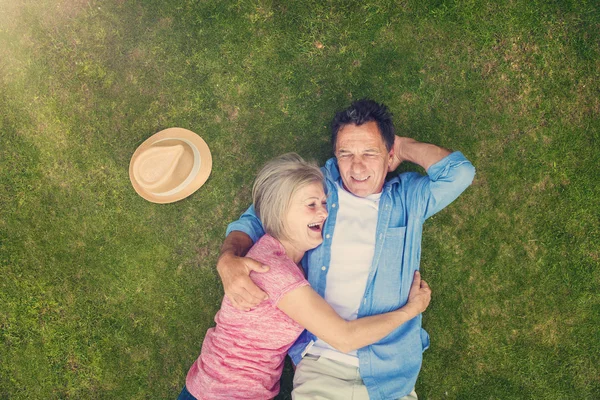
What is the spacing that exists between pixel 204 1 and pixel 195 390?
3.84 metres

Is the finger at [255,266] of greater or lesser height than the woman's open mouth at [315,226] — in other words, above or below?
below

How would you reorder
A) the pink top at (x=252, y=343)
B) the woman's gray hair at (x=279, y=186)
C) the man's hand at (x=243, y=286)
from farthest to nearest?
the woman's gray hair at (x=279, y=186) → the pink top at (x=252, y=343) → the man's hand at (x=243, y=286)

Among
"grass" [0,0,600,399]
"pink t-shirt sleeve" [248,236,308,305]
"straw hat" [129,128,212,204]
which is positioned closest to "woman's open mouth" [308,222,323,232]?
"pink t-shirt sleeve" [248,236,308,305]

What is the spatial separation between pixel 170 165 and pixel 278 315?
1891 millimetres

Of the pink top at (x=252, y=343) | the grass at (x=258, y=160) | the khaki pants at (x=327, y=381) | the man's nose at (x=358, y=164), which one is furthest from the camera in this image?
the grass at (x=258, y=160)

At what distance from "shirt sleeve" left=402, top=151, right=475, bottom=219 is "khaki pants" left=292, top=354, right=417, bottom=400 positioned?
4.89ft

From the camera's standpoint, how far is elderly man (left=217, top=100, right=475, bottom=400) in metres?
3.76

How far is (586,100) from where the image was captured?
14.8 feet

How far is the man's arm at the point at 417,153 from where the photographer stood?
3781mm

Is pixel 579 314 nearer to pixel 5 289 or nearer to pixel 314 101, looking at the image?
pixel 314 101

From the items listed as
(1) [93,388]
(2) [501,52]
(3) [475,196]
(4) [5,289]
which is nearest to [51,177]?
(4) [5,289]

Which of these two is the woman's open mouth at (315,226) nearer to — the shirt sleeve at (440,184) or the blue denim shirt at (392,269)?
the blue denim shirt at (392,269)

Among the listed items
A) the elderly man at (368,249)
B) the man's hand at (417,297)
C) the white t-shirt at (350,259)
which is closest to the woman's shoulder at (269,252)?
the elderly man at (368,249)

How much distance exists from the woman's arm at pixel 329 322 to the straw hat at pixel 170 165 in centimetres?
192
